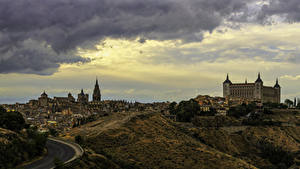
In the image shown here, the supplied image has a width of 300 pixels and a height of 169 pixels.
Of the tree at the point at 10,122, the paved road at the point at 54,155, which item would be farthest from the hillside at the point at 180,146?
the tree at the point at 10,122

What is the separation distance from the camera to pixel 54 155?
155 feet

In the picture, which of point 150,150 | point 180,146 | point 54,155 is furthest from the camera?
point 180,146

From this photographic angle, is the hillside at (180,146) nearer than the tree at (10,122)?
Yes

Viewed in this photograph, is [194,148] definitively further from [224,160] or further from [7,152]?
[7,152]

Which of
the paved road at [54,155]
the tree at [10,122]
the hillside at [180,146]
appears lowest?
the hillside at [180,146]

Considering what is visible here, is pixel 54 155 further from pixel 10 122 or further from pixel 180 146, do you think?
pixel 180 146

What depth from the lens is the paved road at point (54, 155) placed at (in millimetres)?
40175

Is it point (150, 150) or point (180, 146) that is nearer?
point (150, 150)

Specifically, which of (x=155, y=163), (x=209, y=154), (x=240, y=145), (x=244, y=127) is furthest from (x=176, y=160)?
(x=244, y=127)

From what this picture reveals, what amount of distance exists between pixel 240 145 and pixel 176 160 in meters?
37.0

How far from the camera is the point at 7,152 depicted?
39.5 meters

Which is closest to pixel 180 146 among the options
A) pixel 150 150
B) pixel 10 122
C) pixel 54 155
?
pixel 150 150

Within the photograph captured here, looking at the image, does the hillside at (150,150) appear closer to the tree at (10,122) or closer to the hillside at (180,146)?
the hillside at (180,146)

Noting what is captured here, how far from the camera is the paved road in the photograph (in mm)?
40175
